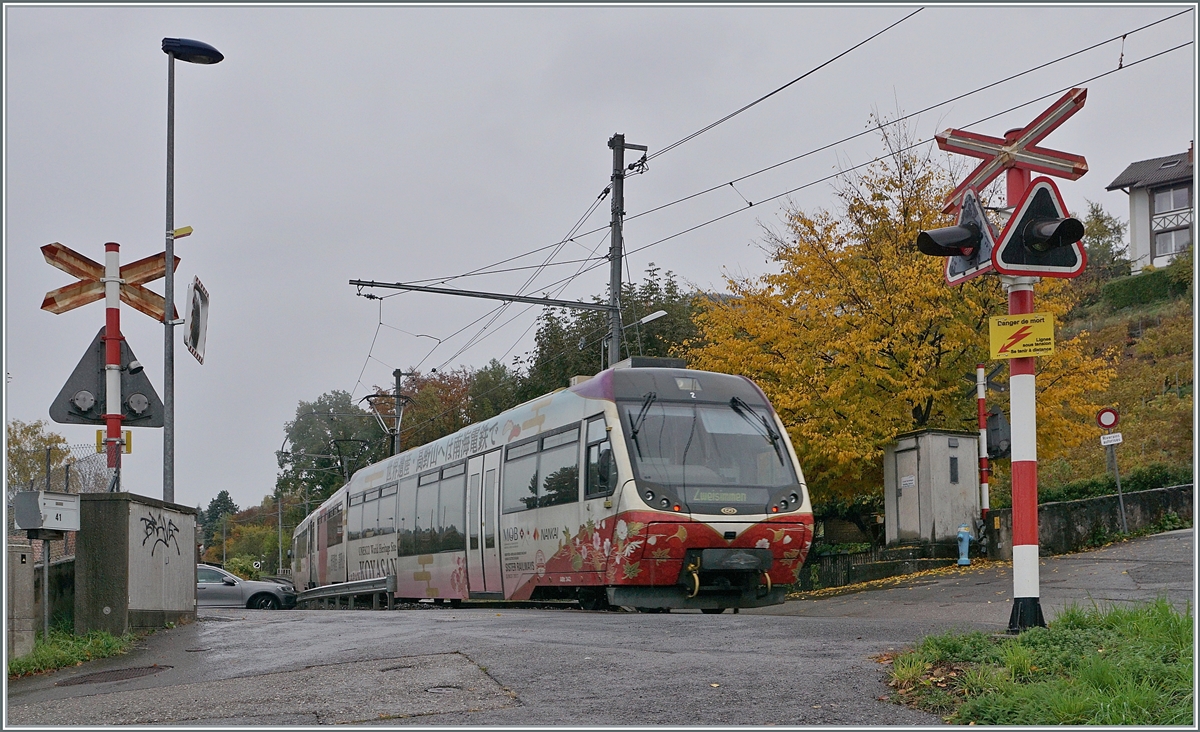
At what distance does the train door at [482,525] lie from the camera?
18.7 metres

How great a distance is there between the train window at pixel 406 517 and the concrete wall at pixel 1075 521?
10500mm

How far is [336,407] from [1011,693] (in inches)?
2498

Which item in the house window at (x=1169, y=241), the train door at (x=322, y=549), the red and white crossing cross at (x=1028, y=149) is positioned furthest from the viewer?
the house window at (x=1169, y=241)

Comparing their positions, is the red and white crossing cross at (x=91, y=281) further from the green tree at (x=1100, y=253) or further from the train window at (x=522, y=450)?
the green tree at (x=1100, y=253)

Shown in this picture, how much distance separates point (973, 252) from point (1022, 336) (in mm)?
693

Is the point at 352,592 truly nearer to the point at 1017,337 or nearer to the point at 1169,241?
the point at 1017,337

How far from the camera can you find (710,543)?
48.3 feet

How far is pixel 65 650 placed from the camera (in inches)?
417

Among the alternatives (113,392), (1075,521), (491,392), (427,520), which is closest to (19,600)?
(113,392)

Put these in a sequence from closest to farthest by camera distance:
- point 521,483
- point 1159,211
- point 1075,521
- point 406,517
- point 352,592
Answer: point 521,483 → point 1075,521 → point 406,517 → point 352,592 → point 1159,211

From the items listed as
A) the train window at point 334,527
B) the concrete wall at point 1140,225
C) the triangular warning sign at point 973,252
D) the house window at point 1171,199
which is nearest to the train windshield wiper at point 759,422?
the triangular warning sign at point 973,252

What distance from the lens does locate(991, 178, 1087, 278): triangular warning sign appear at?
8391 millimetres

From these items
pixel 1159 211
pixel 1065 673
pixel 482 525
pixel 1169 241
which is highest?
pixel 1159 211

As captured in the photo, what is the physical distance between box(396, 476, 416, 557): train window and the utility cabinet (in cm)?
903
